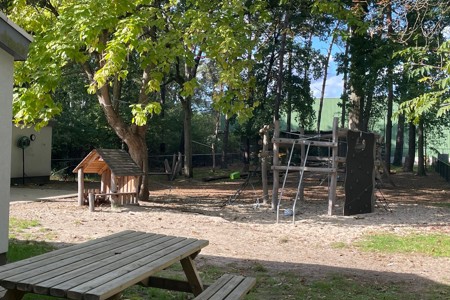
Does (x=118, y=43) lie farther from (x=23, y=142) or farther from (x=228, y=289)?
(x=23, y=142)

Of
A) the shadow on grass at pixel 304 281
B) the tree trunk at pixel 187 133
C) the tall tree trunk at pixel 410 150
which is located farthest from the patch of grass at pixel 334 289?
the tall tree trunk at pixel 410 150

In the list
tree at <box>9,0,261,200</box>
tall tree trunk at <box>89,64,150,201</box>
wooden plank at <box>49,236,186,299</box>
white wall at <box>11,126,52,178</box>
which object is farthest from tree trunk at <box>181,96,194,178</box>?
wooden plank at <box>49,236,186,299</box>

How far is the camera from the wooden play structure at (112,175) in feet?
47.2

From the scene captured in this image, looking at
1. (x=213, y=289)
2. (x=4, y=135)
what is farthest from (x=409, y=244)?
(x=4, y=135)

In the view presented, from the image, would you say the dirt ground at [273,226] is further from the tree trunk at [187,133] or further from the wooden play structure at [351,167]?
the tree trunk at [187,133]

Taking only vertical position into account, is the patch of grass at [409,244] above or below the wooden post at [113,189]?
below

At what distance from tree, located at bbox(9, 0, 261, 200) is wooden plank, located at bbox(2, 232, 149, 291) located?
7.38 meters

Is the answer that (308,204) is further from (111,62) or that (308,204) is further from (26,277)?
(26,277)

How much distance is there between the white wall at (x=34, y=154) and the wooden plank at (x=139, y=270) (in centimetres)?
1756

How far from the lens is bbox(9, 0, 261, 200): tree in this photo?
39.7 feet

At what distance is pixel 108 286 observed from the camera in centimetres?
373

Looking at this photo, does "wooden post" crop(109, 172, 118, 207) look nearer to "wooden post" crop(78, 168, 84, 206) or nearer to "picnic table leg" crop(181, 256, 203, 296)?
"wooden post" crop(78, 168, 84, 206)

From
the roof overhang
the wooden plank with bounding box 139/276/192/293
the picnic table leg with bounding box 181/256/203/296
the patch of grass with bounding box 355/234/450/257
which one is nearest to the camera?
the picnic table leg with bounding box 181/256/203/296

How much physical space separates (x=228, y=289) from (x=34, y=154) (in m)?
18.9
